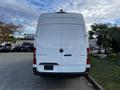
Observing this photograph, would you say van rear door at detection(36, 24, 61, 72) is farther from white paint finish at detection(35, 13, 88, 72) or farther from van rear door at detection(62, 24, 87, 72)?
van rear door at detection(62, 24, 87, 72)

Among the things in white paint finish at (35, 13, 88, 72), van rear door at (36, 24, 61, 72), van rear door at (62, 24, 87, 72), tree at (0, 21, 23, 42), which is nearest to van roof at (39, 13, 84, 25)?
white paint finish at (35, 13, 88, 72)

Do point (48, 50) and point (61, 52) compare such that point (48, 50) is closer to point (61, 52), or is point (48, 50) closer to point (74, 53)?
point (61, 52)

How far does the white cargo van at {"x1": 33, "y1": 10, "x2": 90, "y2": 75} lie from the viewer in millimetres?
7875

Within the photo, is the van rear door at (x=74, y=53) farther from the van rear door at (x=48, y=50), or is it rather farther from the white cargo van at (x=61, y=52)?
the van rear door at (x=48, y=50)

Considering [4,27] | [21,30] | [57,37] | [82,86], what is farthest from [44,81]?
[21,30]

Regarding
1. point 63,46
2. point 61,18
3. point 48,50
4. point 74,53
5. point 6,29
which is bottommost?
point 74,53

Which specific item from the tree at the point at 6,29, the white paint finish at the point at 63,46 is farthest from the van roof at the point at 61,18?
the tree at the point at 6,29

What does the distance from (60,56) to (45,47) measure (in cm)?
60

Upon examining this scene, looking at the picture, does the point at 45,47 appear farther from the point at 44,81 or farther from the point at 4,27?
the point at 4,27

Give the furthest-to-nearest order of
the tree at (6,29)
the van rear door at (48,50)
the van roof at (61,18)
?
1. the tree at (6,29)
2. the van roof at (61,18)
3. the van rear door at (48,50)

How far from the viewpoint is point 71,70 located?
788 cm

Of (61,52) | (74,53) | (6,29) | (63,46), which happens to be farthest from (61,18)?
(6,29)

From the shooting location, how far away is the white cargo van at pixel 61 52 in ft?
25.8

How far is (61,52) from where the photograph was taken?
7906mm
